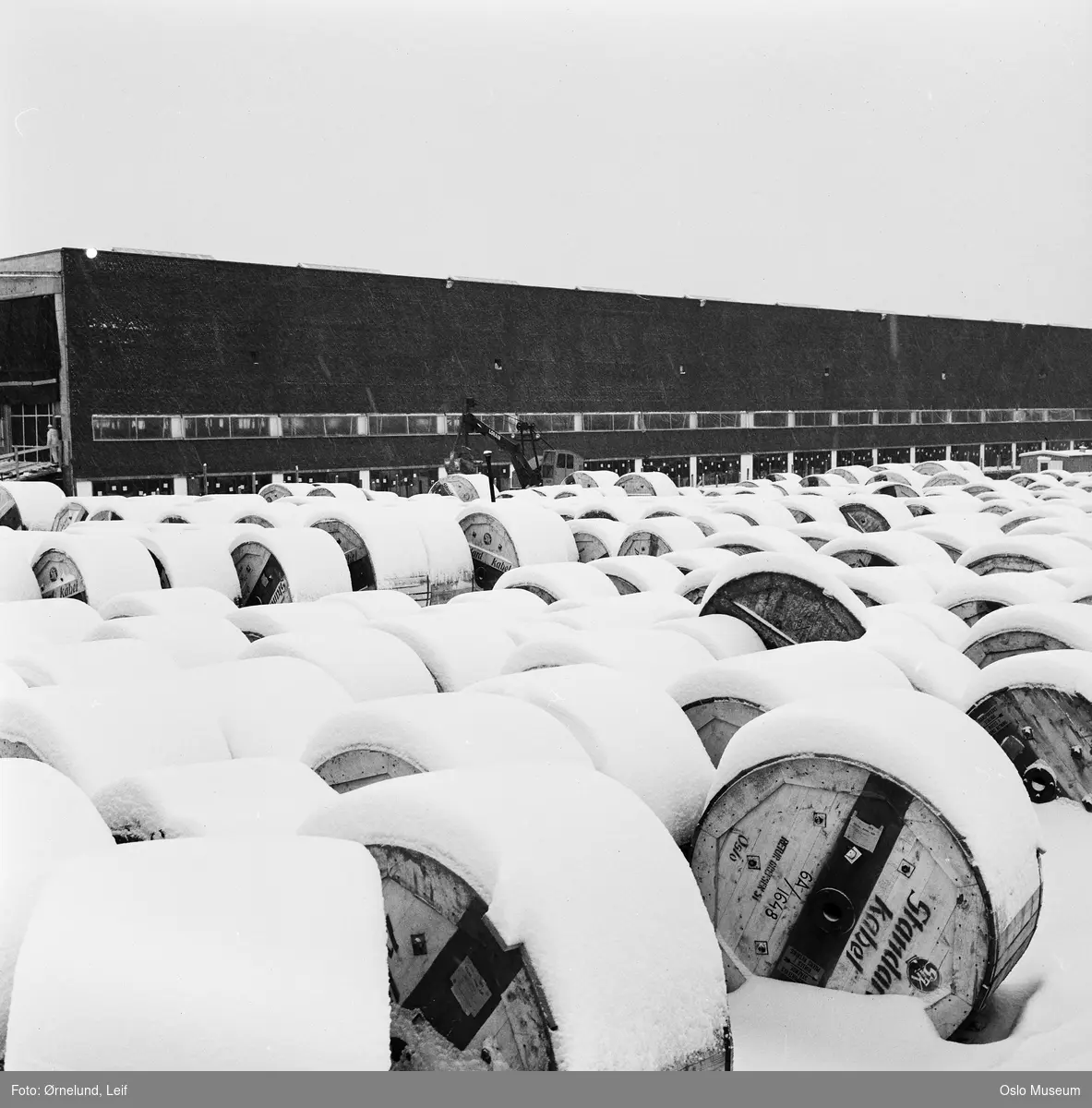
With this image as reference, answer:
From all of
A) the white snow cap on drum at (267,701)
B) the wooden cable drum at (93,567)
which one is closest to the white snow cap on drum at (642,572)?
the wooden cable drum at (93,567)

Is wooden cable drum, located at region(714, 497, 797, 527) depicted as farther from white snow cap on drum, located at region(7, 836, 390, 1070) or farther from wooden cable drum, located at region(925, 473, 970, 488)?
white snow cap on drum, located at region(7, 836, 390, 1070)

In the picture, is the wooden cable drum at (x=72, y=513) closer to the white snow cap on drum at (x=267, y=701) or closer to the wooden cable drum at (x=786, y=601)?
the wooden cable drum at (x=786, y=601)

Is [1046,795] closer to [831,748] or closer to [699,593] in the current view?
[831,748]

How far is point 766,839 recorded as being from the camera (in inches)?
196

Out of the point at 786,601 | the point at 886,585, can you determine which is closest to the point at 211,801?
the point at 786,601

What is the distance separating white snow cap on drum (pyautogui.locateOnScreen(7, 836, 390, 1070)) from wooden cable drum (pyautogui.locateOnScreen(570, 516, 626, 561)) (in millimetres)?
11119

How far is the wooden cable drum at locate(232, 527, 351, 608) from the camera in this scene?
1199 centimetres

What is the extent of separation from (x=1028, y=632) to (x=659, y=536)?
6.35 m

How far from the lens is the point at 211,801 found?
4418 mm

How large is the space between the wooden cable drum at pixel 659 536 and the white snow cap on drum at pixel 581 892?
9420mm

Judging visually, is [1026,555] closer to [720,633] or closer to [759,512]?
[720,633]

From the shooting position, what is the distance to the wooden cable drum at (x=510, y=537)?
13875 millimetres
